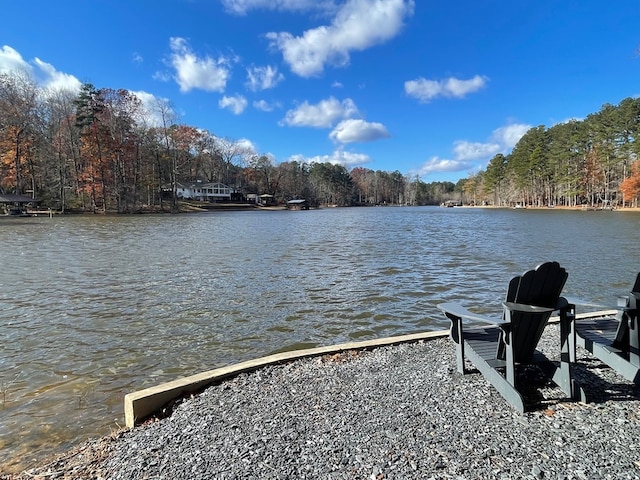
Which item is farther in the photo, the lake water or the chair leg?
the lake water

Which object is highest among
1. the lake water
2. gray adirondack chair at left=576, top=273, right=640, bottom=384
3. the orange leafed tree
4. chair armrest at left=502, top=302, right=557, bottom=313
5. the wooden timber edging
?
the orange leafed tree

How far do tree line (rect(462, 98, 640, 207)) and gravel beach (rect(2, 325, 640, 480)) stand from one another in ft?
206

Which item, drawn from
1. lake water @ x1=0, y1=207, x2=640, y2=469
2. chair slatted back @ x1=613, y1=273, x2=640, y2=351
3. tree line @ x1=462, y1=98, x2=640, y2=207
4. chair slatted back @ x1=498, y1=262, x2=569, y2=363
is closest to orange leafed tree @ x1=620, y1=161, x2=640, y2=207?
tree line @ x1=462, y1=98, x2=640, y2=207

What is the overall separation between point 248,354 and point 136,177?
5943 cm

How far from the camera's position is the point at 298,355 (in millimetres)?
4098

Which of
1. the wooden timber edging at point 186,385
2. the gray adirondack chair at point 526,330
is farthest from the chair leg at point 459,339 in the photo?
the wooden timber edging at point 186,385

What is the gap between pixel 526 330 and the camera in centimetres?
306

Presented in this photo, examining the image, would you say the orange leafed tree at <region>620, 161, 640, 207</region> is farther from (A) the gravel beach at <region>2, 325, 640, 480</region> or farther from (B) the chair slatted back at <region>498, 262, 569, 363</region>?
(B) the chair slatted back at <region>498, 262, 569, 363</region>

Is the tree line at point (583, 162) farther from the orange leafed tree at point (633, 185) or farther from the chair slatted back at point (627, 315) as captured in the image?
the chair slatted back at point (627, 315)

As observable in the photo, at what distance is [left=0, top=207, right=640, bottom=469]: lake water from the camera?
159 inches

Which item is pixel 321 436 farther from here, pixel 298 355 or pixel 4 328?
pixel 4 328

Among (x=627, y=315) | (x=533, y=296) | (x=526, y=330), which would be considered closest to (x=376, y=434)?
(x=526, y=330)

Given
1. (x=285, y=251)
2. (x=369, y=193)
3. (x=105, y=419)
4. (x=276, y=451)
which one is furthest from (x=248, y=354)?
(x=369, y=193)

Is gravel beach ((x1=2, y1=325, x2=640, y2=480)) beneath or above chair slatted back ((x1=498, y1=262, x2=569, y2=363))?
beneath
